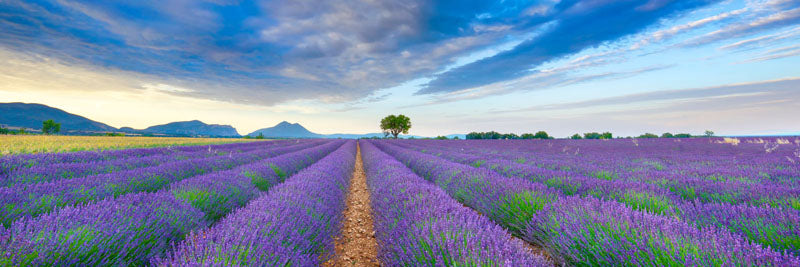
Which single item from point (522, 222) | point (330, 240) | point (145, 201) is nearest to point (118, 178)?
point (145, 201)

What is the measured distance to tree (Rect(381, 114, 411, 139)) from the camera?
76125 mm

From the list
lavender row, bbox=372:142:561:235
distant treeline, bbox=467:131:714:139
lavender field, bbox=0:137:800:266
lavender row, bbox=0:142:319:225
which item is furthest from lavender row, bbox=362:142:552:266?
distant treeline, bbox=467:131:714:139

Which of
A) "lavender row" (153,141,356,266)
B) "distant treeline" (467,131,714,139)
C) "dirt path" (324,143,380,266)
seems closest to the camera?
"lavender row" (153,141,356,266)

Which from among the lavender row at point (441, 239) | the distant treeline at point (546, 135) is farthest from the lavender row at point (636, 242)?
the distant treeline at point (546, 135)

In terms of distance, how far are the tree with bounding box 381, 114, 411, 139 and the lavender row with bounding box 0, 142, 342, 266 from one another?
72.7m

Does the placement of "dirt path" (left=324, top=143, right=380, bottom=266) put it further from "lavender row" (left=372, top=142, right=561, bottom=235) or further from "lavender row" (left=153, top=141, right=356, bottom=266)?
"lavender row" (left=372, top=142, right=561, bottom=235)

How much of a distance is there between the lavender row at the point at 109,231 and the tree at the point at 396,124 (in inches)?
2863

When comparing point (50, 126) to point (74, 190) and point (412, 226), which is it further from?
point (412, 226)

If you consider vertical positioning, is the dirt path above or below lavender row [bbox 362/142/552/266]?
below

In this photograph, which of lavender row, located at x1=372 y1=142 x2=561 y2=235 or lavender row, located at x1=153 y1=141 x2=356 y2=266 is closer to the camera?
lavender row, located at x1=153 y1=141 x2=356 y2=266

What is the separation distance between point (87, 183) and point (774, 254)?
6.21 metres

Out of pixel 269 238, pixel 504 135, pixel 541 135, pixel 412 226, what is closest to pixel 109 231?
pixel 269 238

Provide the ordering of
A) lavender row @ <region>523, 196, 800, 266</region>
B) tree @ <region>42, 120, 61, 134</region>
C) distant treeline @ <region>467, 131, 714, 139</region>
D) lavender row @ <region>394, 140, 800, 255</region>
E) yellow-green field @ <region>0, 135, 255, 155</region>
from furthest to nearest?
tree @ <region>42, 120, 61, 134</region>
distant treeline @ <region>467, 131, 714, 139</region>
yellow-green field @ <region>0, 135, 255, 155</region>
lavender row @ <region>394, 140, 800, 255</region>
lavender row @ <region>523, 196, 800, 266</region>

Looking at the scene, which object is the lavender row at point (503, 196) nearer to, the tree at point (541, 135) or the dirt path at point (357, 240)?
the dirt path at point (357, 240)
